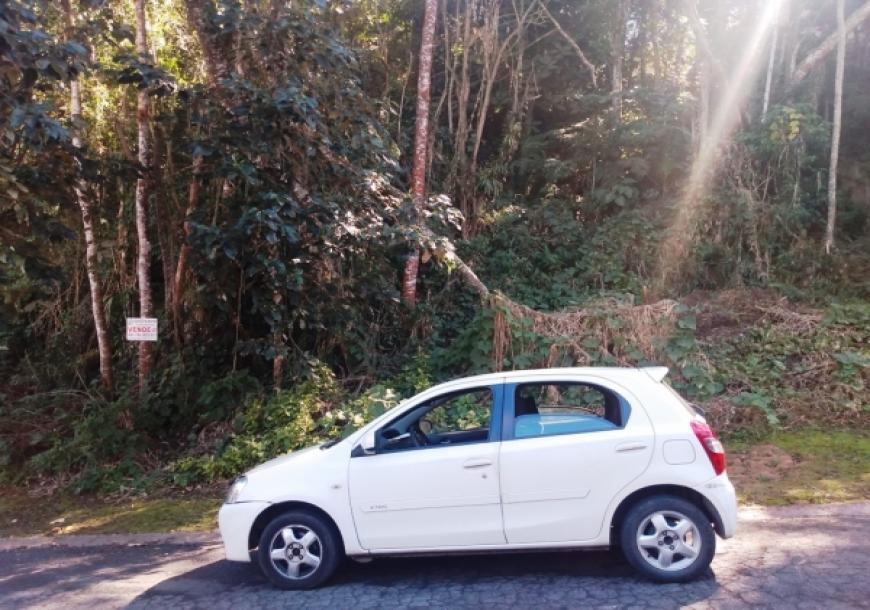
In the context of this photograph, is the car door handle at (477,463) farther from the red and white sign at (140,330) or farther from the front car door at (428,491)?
the red and white sign at (140,330)

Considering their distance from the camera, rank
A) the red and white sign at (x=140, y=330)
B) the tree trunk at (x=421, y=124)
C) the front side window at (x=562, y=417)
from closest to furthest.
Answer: the front side window at (x=562, y=417)
the red and white sign at (x=140, y=330)
the tree trunk at (x=421, y=124)

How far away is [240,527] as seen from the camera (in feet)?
18.3

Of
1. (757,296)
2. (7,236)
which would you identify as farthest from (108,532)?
(757,296)

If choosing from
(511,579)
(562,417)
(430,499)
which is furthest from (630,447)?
(430,499)

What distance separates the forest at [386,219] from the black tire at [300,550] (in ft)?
11.8

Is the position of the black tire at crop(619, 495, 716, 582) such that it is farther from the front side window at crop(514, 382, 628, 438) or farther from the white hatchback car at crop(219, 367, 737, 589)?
the front side window at crop(514, 382, 628, 438)

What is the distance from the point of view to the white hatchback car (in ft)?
16.8

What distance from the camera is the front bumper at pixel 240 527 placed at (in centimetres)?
557

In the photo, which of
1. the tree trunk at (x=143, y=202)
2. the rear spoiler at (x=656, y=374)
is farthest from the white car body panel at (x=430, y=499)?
the tree trunk at (x=143, y=202)

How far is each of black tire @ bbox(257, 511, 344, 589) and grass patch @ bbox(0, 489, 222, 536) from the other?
7.35 ft

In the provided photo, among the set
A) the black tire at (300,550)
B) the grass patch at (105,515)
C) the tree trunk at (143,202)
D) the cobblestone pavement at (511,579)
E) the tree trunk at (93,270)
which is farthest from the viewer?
the tree trunk at (93,270)

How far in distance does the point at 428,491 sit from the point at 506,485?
22.3 inches

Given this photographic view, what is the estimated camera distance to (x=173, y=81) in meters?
8.65

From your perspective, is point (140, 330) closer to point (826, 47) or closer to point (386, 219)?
point (386, 219)
